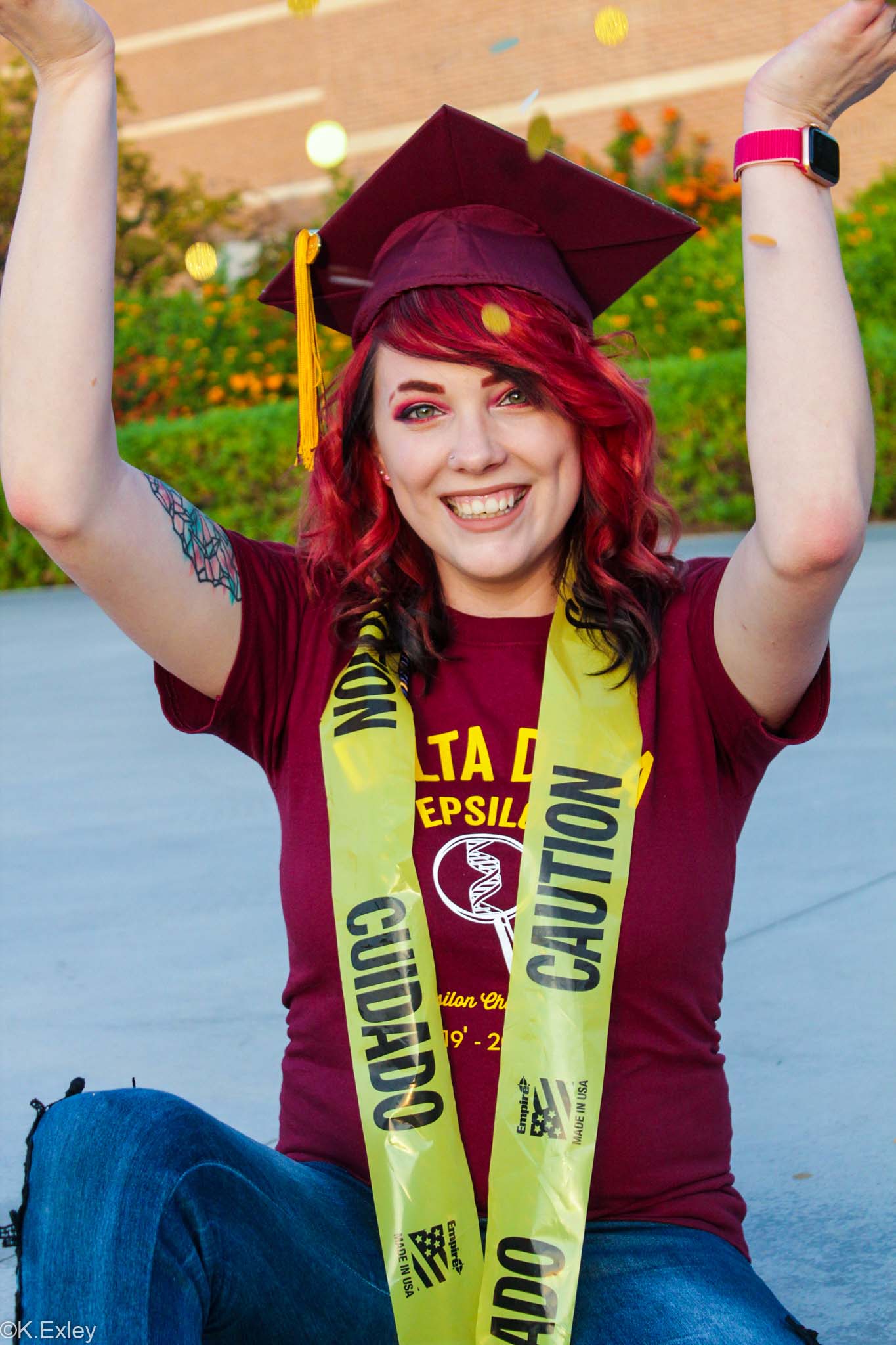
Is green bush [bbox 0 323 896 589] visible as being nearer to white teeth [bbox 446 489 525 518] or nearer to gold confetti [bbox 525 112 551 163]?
white teeth [bbox 446 489 525 518]

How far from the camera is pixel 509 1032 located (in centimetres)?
183

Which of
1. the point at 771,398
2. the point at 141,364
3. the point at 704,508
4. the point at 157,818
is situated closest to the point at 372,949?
the point at 771,398

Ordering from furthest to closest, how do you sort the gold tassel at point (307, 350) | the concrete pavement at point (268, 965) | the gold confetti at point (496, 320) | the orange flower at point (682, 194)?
the orange flower at point (682, 194), the concrete pavement at point (268, 965), the gold tassel at point (307, 350), the gold confetti at point (496, 320)

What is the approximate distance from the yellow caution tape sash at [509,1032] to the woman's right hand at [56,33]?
83 cm

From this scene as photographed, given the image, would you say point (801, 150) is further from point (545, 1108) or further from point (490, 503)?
point (545, 1108)

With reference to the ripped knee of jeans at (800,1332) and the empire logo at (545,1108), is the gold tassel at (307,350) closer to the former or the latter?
the empire logo at (545,1108)

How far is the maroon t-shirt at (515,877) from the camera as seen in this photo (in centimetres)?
186

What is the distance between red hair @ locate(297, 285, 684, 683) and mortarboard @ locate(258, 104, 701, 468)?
0.03 meters

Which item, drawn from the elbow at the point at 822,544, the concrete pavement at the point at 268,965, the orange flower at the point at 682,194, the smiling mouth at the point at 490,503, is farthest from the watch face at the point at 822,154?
the orange flower at the point at 682,194

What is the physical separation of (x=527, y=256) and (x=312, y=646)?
22.9 inches

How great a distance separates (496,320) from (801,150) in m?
0.48

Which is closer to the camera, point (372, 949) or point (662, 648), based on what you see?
point (372, 949)

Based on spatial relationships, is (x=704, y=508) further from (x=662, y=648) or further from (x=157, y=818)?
(x=662, y=648)

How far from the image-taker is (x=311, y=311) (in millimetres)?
2244
